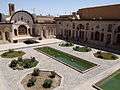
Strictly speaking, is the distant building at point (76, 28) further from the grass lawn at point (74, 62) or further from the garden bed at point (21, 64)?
the garden bed at point (21, 64)

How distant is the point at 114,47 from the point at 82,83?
64.9 ft

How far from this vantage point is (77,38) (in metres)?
40.1

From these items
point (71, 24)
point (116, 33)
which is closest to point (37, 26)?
point (71, 24)

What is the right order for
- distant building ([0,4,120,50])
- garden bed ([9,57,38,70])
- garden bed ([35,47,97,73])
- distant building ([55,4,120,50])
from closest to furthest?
garden bed ([9,57,38,70]), garden bed ([35,47,97,73]), distant building ([55,4,120,50]), distant building ([0,4,120,50])

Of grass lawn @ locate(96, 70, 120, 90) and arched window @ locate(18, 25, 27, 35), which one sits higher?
arched window @ locate(18, 25, 27, 35)

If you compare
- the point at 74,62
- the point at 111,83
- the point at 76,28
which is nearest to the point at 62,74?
the point at 74,62

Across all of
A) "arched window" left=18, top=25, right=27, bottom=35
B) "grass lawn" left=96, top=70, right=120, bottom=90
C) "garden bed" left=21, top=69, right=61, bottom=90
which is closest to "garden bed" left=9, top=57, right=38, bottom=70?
"garden bed" left=21, top=69, right=61, bottom=90

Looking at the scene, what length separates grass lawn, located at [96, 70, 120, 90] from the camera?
14.4m

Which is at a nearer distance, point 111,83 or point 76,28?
point 111,83

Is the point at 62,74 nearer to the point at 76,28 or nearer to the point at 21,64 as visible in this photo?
the point at 21,64

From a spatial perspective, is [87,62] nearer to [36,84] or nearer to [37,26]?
[36,84]

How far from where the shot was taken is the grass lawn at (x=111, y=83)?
47.4ft

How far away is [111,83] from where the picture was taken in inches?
610

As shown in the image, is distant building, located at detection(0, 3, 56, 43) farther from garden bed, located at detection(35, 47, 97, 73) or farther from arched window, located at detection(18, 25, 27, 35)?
garden bed, located at detection(35, 47, 97, 73)
